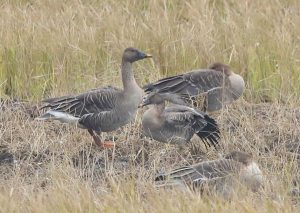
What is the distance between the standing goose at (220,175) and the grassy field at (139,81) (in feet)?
0.53

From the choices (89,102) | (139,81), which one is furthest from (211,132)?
(139,81)

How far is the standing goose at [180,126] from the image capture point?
8.17m

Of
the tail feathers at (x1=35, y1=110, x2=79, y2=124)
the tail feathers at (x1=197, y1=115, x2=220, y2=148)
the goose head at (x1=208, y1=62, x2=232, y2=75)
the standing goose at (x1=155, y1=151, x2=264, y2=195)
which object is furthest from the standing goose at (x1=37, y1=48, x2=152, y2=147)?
the standing goose at (x1=155, y1=151, x2=264, y2=195)

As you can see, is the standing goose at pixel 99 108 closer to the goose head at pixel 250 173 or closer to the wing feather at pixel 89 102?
the wing feather at pixel 89 102

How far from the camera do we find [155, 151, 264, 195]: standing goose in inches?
264

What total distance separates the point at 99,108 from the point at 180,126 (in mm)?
801

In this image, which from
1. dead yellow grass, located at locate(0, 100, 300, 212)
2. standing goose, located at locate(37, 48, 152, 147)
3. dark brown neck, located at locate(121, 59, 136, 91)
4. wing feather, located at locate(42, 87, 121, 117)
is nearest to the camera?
dead yellow grass, located at locate(0, 100, 300, 212)

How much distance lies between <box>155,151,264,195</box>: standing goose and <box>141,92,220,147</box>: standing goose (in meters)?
1.06

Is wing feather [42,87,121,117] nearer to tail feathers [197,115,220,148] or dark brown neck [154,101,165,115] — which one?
dark brown neck [154,101,165,115]

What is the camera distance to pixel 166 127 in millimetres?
8312

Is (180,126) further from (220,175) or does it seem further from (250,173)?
(250,173)

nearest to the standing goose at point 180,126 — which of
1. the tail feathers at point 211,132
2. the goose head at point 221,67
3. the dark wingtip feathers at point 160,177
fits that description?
the tail feathers at point 211,132

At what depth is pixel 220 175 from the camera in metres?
6.89

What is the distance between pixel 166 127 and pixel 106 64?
199cm
